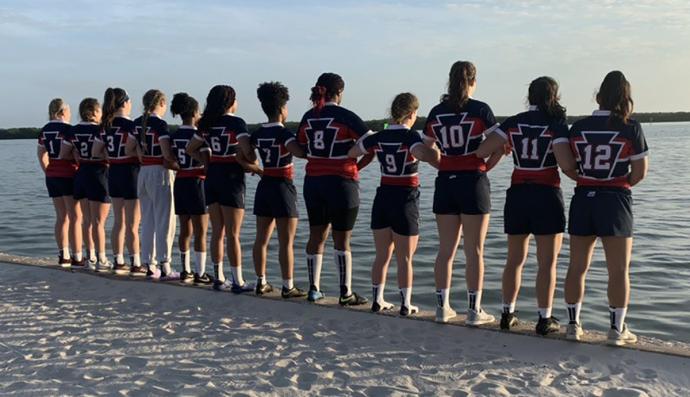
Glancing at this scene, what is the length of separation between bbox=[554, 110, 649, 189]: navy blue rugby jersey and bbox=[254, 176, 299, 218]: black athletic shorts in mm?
2692

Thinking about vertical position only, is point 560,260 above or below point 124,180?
below

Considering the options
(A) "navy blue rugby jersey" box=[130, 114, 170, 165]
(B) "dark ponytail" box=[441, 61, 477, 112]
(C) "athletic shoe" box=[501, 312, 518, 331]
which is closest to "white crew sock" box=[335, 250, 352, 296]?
(C) "athletic shoe" box=[501, 312, 518, 331]

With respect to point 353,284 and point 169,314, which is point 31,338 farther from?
point 353,284

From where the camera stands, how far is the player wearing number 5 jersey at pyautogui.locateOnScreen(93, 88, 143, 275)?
7.63 metres

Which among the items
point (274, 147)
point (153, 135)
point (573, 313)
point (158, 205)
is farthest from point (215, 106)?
point (573, 313)

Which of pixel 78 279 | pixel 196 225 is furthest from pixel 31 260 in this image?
pixel 196 225

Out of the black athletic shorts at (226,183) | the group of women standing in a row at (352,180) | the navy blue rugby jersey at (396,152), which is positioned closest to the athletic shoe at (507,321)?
the group of women standing in a row at (352,180)

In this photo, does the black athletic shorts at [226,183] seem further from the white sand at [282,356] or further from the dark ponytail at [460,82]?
the dark ponytail at [460,82]

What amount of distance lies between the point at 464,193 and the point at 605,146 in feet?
3.92

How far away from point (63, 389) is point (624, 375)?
397cm

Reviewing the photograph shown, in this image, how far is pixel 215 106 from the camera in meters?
6.80

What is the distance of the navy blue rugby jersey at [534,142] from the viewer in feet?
17.3

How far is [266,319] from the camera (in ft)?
20.7

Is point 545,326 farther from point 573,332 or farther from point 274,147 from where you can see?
point 274,147
